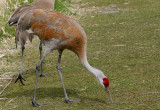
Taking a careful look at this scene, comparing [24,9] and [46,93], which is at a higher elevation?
[24,9]

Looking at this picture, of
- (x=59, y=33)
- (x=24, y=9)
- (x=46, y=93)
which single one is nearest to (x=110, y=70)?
(x=46, y=93)

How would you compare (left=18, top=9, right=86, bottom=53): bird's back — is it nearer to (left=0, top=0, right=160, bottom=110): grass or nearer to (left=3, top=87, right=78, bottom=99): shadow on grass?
(left=3, top=87, right=78, bottom=99): shadow on grass

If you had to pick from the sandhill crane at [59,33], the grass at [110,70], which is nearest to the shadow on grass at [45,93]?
the grass at [110,70]

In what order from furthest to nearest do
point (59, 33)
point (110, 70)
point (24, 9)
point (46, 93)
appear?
point (24, 9) → point (110, 70) → point (46, 93) → point (59, 33)

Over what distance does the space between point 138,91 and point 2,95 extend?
205 cm

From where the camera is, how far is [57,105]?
470 cm

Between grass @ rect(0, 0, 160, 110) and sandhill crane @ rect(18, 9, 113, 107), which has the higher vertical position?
sandhill crane @ rect(18, 9, 113, 107)

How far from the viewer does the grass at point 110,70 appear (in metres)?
4.71

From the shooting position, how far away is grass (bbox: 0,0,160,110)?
4711 millimetres

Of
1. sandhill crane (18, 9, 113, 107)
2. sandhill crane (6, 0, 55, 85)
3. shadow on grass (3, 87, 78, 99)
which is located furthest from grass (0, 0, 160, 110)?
sandhill crane (6, 0, 55, 85)

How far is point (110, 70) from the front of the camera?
19.5ft

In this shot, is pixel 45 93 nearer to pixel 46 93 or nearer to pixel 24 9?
pixel 46 93

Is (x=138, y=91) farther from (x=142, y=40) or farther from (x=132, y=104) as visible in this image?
(x=142, y=40)

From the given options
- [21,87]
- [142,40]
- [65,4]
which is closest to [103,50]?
[142,40]
